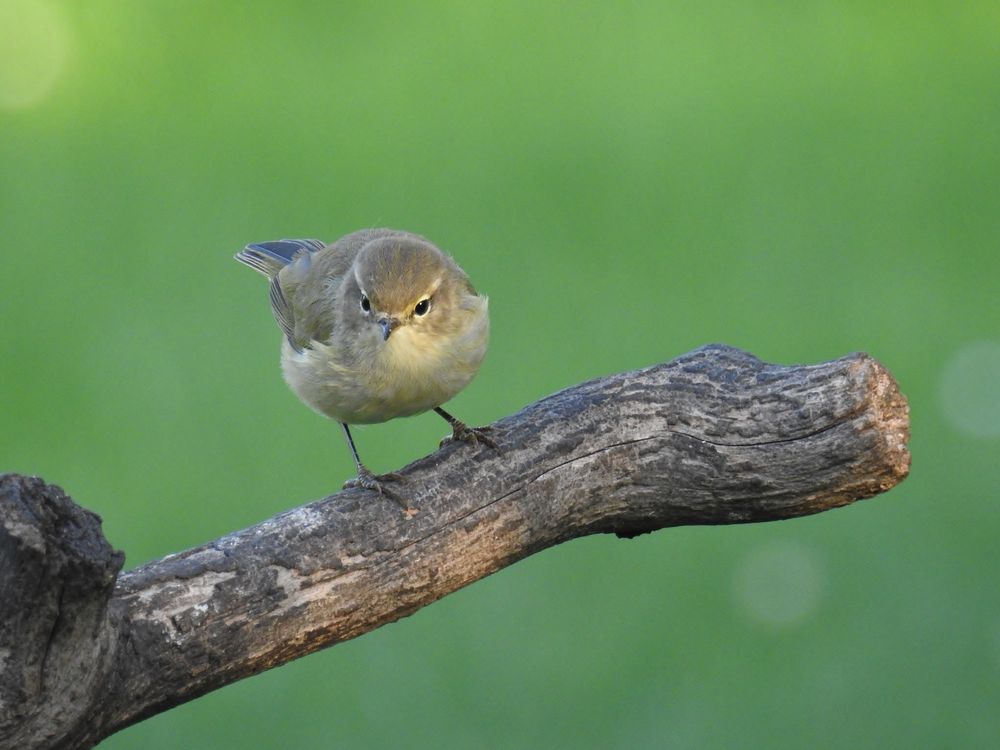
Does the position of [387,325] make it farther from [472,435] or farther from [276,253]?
[276,253]

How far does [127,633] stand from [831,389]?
1.99 m

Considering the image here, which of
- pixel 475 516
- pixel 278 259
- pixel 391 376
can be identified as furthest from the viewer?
pixel 278 259

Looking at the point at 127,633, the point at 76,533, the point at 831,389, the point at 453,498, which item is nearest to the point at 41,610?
the point at 76,533

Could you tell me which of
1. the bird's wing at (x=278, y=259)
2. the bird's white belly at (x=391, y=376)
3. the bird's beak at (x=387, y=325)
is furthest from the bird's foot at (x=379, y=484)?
the bird's wing at (x=278, y=259)

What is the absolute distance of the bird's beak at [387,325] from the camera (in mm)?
3518

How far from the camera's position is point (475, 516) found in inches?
131

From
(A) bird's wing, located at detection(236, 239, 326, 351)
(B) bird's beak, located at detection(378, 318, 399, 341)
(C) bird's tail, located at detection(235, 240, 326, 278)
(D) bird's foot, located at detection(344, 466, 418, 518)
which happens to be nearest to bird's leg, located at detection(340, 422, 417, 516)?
(D) bird's foot, located at detection(344, 466, 418, 518)

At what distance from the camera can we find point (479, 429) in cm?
353

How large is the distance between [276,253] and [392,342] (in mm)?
1377

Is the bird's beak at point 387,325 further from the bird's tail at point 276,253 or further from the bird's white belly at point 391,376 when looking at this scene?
the bird's tail at point 276,253

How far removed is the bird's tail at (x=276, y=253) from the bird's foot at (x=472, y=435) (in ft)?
4.31

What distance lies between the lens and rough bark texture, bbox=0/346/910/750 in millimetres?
2760

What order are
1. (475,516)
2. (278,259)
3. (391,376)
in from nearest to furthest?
1. (475,516)
2. (391,376)
3. (278,259)

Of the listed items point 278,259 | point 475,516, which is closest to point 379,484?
point 475,516
